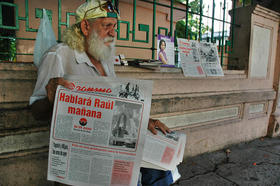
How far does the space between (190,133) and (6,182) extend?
7.27 ft

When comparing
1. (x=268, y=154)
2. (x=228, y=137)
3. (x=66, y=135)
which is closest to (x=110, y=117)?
(x=66, y=135)

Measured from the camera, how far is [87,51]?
1415 mm

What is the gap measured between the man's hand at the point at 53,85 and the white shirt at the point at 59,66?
7cm

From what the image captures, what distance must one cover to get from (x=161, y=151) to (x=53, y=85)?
2.43 ft

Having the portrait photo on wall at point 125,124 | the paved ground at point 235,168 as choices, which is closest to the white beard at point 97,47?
the portrait photo on wall at point 125,124

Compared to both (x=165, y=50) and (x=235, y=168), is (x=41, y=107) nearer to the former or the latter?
(x=165, y=50)

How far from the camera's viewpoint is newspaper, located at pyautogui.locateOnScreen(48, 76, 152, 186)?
107cm

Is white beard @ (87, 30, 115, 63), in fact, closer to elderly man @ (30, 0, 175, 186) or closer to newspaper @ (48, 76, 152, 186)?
elderly man @ (30, 0, 175, 186)

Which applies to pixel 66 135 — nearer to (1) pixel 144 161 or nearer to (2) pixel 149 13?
(1) pixel 144 161

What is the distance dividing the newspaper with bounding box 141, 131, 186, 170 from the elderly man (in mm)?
78

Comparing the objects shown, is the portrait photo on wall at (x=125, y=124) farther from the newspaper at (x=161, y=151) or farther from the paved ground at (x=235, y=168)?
the paved ground at (x=235, y=168)

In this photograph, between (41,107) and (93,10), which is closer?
(41,107)

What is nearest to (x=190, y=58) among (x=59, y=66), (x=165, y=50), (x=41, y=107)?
(x=165, y=50)

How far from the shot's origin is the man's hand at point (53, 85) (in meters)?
1.09
